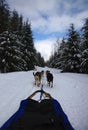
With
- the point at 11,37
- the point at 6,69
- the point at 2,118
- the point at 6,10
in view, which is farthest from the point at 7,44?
the point at 2,118

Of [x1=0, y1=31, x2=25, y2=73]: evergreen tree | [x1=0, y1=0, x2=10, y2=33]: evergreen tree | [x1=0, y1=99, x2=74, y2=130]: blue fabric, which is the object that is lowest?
[x1=0, y1=99, x2=74, y2=130]: blue fabric

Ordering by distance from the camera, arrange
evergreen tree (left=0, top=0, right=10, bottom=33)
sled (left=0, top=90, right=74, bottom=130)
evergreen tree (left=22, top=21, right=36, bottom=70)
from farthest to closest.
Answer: evergreen tree (left=22, top=21, right=36, bottom=70)
evergreen tree (left=0, top=0, right=10, bottom=33)
sled (left=0, top=90, right=74, bottom=130)

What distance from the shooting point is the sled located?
11.8ft

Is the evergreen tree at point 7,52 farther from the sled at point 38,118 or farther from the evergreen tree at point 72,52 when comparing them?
the sled at point 38,118

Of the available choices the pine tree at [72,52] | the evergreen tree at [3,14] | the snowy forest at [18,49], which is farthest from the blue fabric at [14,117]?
the evergreen tree at [3,14]

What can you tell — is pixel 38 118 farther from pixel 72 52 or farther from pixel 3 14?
pixel 3 14

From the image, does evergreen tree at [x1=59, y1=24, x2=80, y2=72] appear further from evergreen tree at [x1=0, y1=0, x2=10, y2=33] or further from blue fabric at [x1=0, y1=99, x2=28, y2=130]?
blue fabric at [x1=0, y1=99, x2=28, y2=130]

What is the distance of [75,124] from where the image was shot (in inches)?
210

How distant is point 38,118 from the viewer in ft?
12.8

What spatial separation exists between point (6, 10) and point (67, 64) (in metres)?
13.5

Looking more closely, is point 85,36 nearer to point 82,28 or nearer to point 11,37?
point 82,28

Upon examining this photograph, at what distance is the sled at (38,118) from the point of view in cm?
359

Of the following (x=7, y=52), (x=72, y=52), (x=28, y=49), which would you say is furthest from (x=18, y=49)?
(x=72, y=52)

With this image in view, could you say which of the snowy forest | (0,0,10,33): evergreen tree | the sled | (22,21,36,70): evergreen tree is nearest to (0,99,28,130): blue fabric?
the sled
